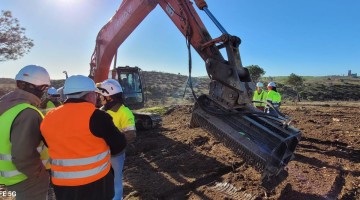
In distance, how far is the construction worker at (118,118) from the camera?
4586 millimetres

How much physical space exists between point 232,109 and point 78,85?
2.59 metres

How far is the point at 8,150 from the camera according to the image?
321 centimetres

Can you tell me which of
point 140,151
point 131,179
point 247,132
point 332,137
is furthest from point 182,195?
point 332,137

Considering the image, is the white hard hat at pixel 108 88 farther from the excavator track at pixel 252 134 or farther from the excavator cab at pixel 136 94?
the excavator cab at pixel 136 94

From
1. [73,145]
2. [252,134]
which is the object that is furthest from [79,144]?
[252,134]

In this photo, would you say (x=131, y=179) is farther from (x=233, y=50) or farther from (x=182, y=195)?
(x=233, y=50)

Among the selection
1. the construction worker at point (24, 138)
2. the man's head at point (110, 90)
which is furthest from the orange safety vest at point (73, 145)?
the man's head at point (110, 90)

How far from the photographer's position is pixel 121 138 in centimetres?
310

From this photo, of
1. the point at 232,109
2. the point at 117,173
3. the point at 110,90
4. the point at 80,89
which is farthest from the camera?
the point at 232,109

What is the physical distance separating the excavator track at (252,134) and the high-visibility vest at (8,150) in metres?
2.55

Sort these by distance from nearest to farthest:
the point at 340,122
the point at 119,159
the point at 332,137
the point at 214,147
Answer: the point at 119,159 → the point at 214,147 → the point at 332,137 → the point at 340,122

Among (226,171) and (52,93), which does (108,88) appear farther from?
(52,93)

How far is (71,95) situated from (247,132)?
8.56 feet

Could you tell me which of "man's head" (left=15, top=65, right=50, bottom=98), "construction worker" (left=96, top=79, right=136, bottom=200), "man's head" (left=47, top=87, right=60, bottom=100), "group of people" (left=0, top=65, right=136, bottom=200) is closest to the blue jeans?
"construction worker" (left=96, top=79, right=136, bottom=200)
